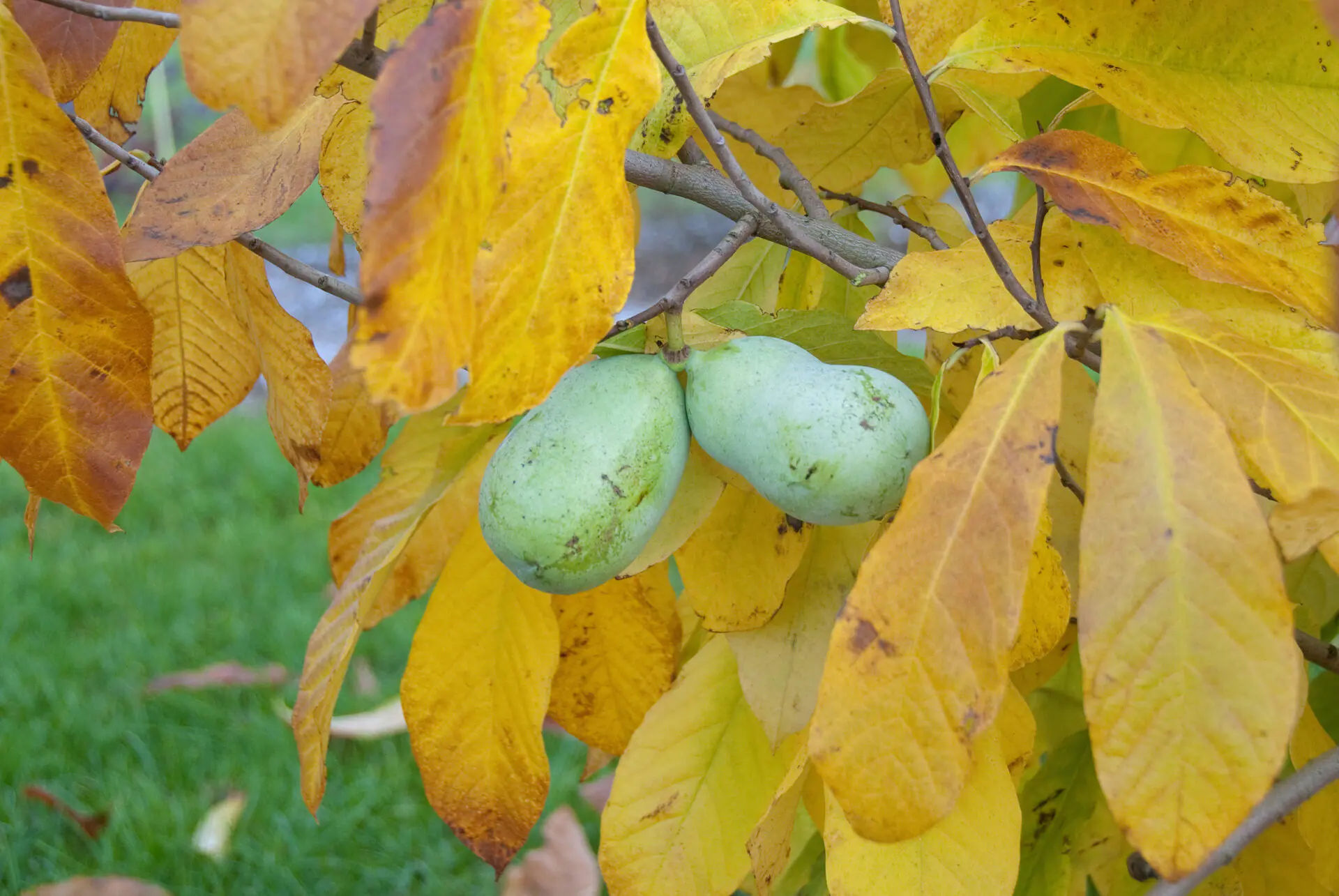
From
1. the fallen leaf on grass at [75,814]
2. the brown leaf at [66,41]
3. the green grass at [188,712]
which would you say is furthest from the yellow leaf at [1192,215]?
the fallen leaf on grass at [75,814]

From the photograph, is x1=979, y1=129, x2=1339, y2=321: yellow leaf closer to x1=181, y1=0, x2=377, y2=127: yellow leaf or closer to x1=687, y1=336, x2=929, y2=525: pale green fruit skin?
x1=687, y1=336, x2=929, y2=525: pale green fruit skin

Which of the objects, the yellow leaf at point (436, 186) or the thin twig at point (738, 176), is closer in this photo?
the yellow leaf at point (436, 186)

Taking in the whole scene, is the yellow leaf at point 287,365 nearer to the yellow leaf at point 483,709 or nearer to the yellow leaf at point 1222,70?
the yellow leaf at point 483,709

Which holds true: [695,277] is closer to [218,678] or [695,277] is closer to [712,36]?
[712,36]

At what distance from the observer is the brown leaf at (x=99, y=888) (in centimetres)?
140

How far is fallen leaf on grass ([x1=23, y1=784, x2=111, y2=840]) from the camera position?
1667 millimetres

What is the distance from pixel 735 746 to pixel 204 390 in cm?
49

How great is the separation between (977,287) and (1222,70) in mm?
185

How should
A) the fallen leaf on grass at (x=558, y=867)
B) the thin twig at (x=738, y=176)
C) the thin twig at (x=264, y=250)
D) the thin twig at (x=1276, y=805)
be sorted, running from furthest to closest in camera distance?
the fallen leaf on grass at (x=558, y=867) < the thin twig at (x=264, y=250) < the thin twig at (x=1276, y=805) < the thin twig at (x=738, y=176)

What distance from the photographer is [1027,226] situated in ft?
2.19

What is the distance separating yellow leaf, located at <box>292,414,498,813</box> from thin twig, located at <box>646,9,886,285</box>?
22cm

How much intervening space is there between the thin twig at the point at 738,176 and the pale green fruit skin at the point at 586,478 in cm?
11

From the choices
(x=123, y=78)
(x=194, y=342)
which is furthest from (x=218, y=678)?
(x=123, y=78)

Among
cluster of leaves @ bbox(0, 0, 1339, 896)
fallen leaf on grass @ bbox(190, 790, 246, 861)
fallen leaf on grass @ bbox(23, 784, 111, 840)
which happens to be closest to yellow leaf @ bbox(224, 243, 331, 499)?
cluster of leaves @ bbox(0, 0, 1339, 896)
